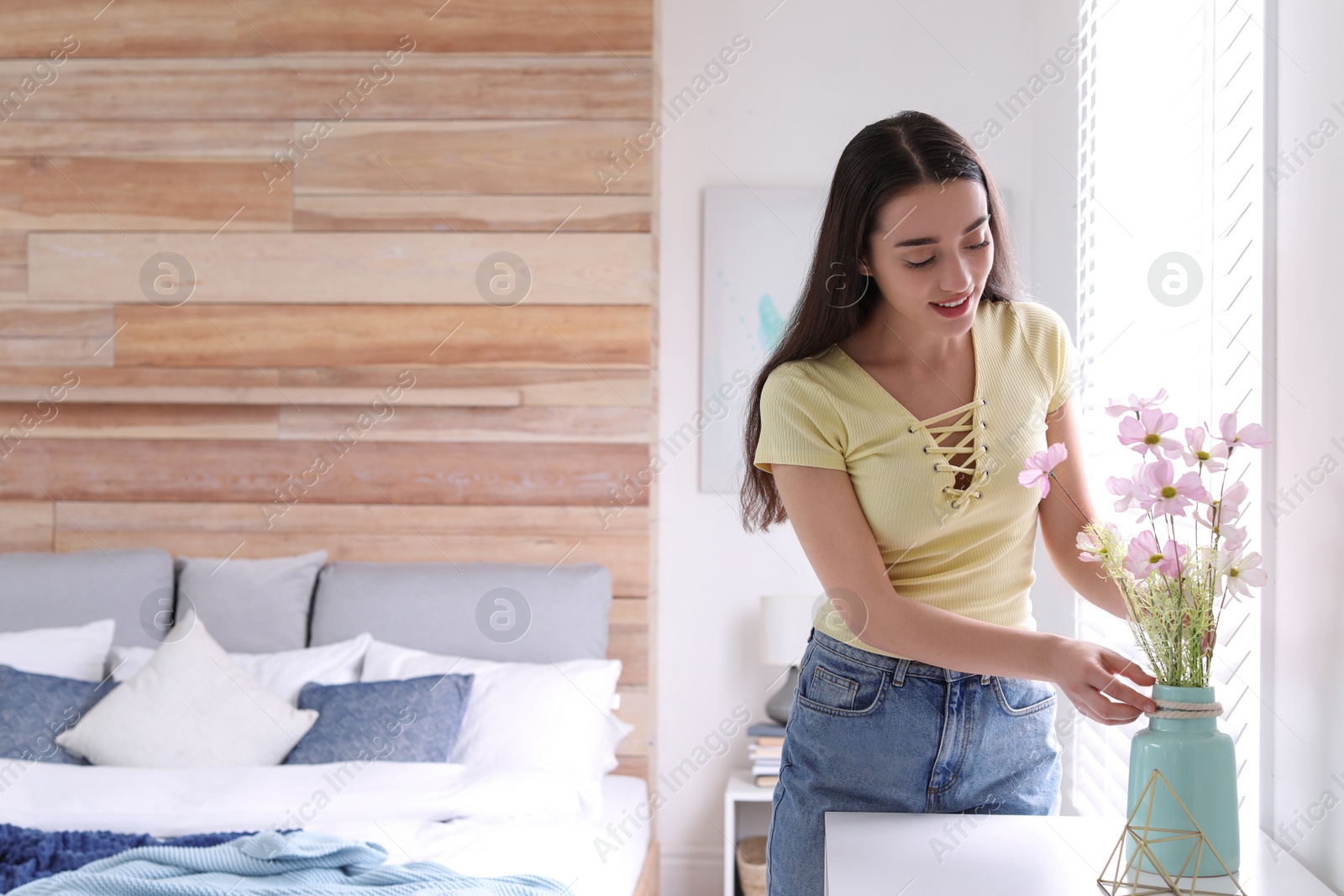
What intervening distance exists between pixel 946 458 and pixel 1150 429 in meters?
0.28

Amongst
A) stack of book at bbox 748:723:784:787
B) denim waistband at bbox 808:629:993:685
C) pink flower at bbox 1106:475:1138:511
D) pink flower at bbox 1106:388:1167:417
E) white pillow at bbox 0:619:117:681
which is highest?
pink flower at bbox 1106:388:1167:417

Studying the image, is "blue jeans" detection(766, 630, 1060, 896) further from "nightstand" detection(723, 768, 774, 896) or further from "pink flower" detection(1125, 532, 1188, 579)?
"nightstand" detection(723, 768, 774, 896)

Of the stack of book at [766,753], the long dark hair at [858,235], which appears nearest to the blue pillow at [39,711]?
the stack of book at [766,753]

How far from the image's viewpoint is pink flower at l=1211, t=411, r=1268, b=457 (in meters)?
0.98

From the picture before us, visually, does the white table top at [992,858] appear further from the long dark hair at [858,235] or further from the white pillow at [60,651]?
the white pillow at [60,651]

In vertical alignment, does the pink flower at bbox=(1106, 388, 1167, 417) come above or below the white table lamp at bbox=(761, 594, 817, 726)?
above

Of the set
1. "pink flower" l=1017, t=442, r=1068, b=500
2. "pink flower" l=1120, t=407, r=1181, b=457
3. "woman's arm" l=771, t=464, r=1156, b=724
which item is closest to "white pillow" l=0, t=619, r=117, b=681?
"woman's arm" l=771, t=464, r=1156, b=724

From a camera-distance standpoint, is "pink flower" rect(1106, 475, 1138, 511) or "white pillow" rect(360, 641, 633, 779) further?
"white pillow" rect(360, 641, 633, 779)

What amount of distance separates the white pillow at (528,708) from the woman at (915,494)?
123cm

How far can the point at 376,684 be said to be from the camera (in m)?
2.53

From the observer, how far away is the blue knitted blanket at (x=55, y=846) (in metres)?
1.79

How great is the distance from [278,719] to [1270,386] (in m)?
2.14

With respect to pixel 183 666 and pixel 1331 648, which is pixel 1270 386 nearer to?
pixel 1331 648

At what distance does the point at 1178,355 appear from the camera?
1722mm
